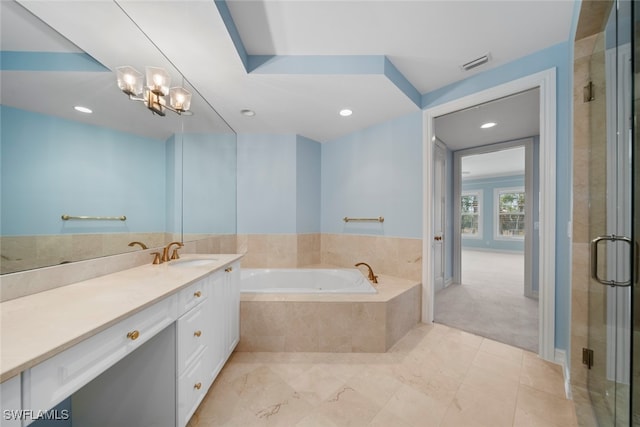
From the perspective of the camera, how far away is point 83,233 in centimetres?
127

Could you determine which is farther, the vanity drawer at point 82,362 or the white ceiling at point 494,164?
the white ceiling at point 494,164

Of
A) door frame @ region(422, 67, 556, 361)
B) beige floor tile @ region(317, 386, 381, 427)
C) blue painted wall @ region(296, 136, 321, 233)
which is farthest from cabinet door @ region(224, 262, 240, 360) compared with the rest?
door frame @ region(422, 67, 556, 361)

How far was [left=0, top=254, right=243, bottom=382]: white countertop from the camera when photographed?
23.4 inches

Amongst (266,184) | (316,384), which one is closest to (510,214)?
(266,184)

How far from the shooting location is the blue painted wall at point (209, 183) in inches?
88.7

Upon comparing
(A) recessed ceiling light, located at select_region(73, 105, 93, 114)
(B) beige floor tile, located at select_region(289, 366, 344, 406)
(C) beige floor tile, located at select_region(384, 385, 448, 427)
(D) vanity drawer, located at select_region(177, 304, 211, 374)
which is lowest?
(B) beige floor tile, located at select_region(289, 366, 344, 406)

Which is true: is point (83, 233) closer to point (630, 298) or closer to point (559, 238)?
point (630, 298)

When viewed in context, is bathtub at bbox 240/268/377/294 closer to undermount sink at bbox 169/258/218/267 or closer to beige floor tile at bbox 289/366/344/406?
undermount sink at bbox 169/258/218/267

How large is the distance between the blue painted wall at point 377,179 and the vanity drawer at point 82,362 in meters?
2.31

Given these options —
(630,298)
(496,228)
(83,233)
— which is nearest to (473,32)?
(630,298)

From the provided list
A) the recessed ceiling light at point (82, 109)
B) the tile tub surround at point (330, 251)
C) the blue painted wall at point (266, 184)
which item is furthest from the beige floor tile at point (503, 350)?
the recessed ceiling light at point (82, 109)

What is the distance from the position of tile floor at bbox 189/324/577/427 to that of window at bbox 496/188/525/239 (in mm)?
6554

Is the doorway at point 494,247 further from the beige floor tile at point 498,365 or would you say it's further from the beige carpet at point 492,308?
the beige floor tile at point 498,365

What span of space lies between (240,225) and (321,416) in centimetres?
225
